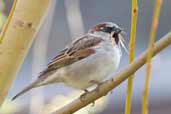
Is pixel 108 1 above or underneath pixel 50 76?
underneath

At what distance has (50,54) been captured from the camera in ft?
18.1

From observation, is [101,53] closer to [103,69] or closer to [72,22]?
[103,69]

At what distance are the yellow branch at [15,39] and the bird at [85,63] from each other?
1.00 metres

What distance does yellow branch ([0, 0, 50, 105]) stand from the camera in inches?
55.5

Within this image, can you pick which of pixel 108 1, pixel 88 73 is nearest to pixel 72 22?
pixel 88 73

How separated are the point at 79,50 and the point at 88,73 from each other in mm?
161

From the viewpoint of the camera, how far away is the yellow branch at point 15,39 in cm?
141

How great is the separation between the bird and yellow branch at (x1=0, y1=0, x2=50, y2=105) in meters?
1.00

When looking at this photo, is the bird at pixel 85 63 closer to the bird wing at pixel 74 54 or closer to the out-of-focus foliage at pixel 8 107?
the bird wing at pixel 74 54

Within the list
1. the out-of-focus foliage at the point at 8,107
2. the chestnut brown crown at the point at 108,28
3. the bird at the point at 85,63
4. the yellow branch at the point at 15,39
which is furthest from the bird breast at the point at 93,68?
the yellow branch at the point at 15,39

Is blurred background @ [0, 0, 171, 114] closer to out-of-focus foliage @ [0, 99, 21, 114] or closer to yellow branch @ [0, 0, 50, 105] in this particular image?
out-of-focus foliage @ [0, 99, 21, 114]

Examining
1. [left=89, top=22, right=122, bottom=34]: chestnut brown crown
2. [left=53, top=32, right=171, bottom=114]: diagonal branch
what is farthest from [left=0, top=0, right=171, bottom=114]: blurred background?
[left=53, top=32, right=171, bottom=114]: diagonal branch

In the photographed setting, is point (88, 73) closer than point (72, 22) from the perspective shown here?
Yes

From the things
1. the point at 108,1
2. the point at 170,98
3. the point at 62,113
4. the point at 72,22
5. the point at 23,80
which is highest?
the point at 62,113
